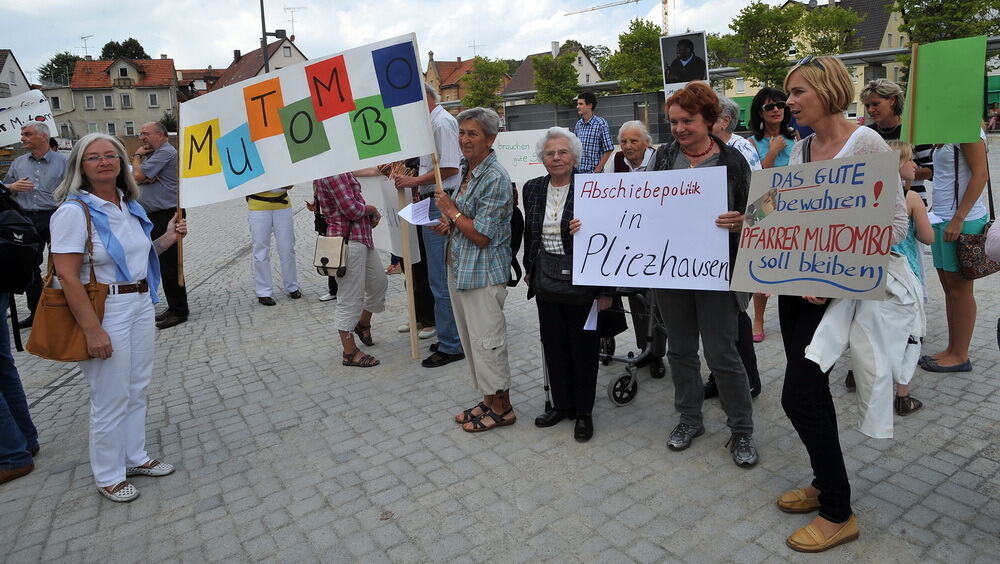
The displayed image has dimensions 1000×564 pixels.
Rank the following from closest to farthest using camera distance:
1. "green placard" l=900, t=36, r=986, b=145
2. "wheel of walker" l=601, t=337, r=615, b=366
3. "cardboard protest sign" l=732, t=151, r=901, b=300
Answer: "cardboard protest sign" l=732, t=151, r=901, b=300 → "green placard" l=900, t=36, r=986, b=145 → "wheel of walker" l=601, t=337, r=615, b=366

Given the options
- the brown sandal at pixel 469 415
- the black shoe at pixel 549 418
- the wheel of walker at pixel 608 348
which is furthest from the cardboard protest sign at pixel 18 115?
the black shoe at pixel 549 418

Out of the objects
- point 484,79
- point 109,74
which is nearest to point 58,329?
point 484,79

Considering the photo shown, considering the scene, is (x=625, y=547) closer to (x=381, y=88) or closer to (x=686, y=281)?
(x=686, y=281)

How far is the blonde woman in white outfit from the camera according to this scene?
11.1 feet

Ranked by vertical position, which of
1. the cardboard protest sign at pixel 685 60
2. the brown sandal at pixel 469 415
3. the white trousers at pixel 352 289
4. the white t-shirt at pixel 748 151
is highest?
the cardboard protest sign at pixel 685 60

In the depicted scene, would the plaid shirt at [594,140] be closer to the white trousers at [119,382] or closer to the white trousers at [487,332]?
the white trousers at [487,332]

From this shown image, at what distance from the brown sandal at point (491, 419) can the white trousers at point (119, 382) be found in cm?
190

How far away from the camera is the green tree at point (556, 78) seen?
5747 centimetres

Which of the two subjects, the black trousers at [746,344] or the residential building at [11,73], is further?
the residential building at [11,73]

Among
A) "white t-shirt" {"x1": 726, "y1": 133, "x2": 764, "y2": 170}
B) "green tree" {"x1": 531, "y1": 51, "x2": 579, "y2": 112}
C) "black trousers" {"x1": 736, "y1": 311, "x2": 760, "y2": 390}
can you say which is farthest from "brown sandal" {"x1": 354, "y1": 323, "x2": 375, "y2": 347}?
"green tree" {"x1": 531, "y1": 51, "x2": 579, "y2": 112}

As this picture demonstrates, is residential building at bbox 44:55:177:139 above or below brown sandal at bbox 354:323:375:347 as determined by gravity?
above

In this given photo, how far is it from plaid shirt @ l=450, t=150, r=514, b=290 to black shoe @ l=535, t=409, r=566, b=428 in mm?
895

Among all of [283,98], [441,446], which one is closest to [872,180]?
[441,446]

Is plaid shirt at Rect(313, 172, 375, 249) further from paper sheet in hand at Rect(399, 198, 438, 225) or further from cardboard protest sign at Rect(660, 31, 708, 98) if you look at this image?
cardboard protest sign at Rect(660, 31, 708, 98)
